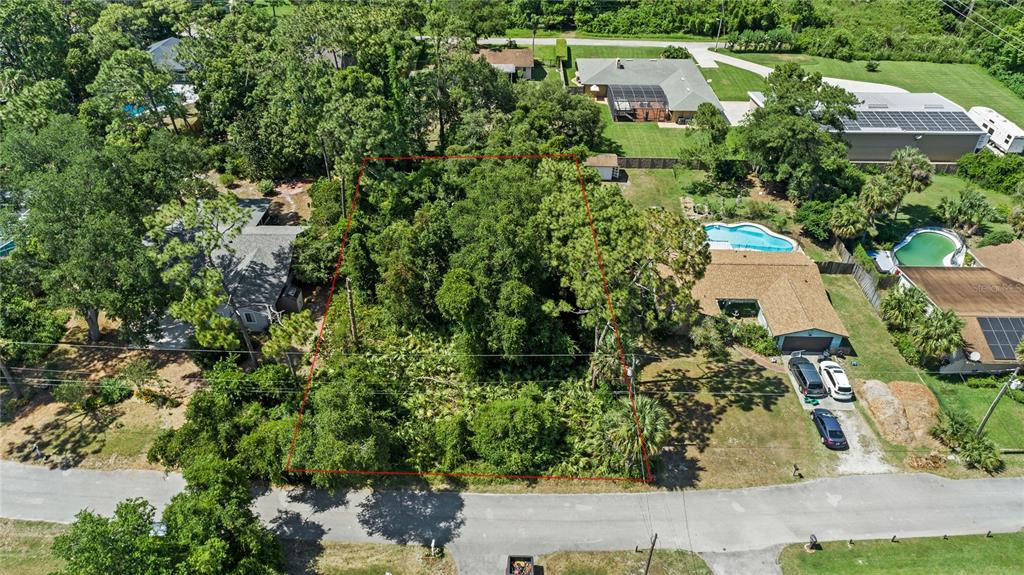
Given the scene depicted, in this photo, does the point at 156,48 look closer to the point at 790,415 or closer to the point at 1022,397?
the point at 790,415

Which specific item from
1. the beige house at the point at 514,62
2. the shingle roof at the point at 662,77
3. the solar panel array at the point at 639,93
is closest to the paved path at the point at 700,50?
the beige house at the point at 514,62

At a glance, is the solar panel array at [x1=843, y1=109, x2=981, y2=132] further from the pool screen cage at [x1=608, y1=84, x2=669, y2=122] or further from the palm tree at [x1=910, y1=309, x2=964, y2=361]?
the palm tree at [x1=910, y1=309, x2=964, y2=361]

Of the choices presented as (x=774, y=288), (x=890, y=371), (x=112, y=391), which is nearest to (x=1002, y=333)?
(x=890, y=371)

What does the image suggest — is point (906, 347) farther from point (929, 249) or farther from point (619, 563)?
point (619, 563)

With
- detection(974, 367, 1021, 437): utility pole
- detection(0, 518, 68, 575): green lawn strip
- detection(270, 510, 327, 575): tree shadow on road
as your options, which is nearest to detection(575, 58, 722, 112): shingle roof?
detection(974, 367, 1021, 437): utility pole

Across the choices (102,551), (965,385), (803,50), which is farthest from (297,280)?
(803,50)
